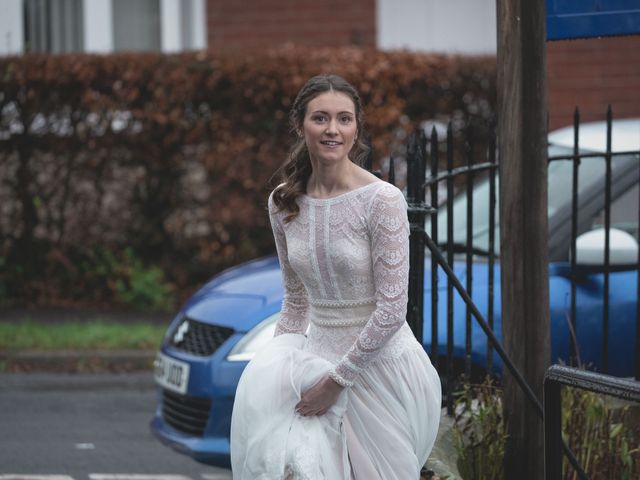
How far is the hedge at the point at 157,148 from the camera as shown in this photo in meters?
10.4

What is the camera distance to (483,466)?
428 centimetres

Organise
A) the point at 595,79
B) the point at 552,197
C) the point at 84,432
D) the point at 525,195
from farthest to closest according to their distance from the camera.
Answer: the point at 595,79
the point at 84,432
the point at 552,197
the point at 525,195

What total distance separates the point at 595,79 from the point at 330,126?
1061 cm

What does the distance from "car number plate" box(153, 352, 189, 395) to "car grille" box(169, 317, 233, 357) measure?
0.27ft

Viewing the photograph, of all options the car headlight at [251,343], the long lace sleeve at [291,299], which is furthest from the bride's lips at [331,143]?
the car headlight at [251,343]

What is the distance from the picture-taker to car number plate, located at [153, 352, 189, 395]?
5.44 meters

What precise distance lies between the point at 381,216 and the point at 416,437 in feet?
2.25

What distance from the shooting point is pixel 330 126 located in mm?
3301

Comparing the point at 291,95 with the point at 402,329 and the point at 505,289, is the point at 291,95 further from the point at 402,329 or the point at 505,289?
the point at 402,329

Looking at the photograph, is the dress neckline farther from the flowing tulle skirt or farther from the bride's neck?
the flowing tulle skirt

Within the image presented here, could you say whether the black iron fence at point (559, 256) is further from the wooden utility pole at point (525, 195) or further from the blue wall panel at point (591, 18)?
the blue wall panel at point (591, 18)

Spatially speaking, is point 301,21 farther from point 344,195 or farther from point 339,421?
point 339,421

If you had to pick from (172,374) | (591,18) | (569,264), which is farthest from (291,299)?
(569,264)

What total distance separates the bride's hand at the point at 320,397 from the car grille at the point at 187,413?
2.09 m
